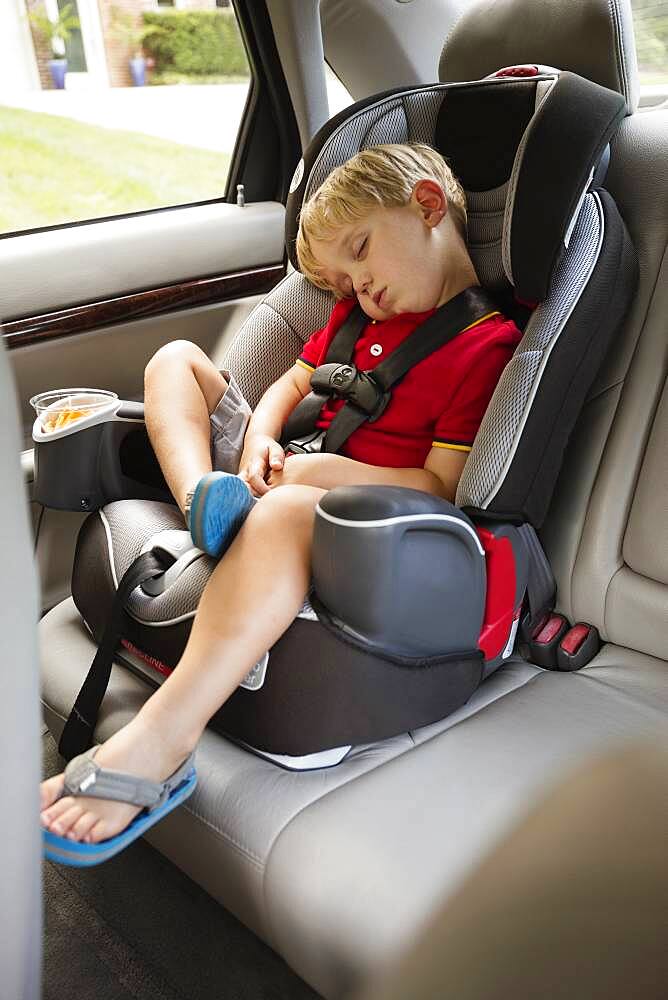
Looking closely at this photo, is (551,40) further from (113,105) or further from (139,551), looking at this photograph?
(113,105)

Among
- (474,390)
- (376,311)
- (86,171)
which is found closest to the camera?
(474,390)

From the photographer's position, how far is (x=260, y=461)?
1.47 metres

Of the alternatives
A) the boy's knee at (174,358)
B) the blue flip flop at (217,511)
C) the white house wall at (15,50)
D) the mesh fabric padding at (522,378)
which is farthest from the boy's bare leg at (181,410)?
the white house wall at (15,50)

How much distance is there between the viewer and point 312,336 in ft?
5.69

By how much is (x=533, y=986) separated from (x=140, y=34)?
9.99 feet

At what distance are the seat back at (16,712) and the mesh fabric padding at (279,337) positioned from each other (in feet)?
3.69

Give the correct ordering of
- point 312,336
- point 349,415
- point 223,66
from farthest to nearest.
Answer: point 223,66
point 312,336
point 349,415

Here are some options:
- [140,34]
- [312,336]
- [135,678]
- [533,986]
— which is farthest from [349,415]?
[140,34]

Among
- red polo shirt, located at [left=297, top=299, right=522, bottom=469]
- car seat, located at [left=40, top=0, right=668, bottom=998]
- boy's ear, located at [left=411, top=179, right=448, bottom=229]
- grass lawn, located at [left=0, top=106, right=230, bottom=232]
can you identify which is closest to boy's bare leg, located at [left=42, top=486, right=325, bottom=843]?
car seat, located at [left=40, top=0, right=668, bottom=998]

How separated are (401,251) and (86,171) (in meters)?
1.64

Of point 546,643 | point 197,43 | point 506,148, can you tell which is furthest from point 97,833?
point 197,43

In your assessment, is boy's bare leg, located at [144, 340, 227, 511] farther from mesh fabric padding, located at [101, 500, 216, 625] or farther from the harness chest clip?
the harness chest clip

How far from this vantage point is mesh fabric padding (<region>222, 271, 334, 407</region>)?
1743mm

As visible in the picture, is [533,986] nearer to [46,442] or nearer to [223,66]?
[46,442]
